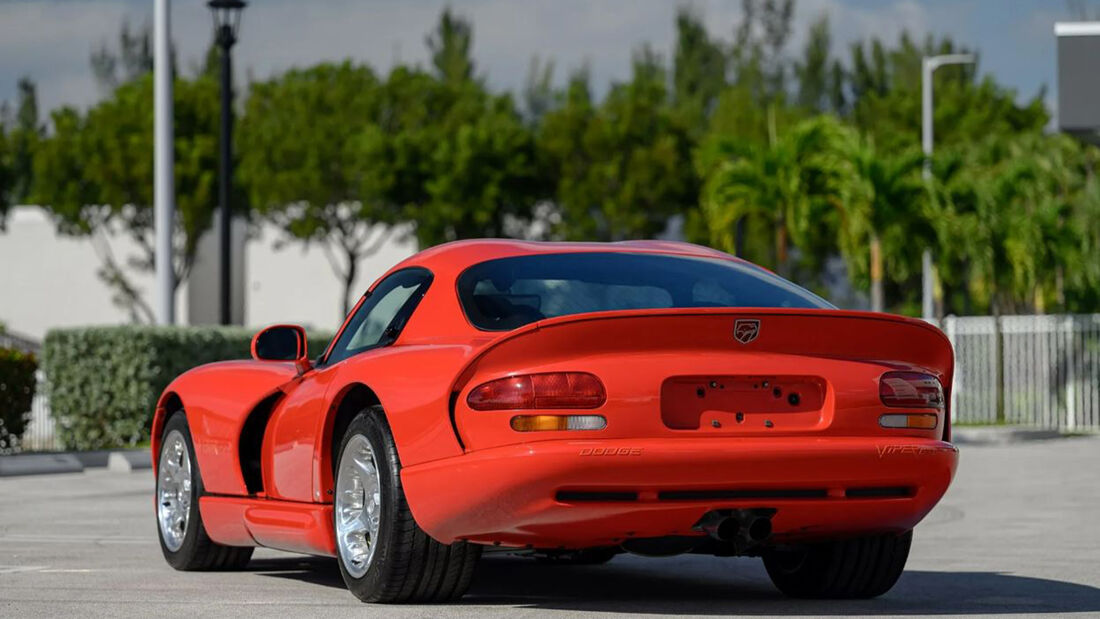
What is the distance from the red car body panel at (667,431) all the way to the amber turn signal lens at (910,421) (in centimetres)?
3

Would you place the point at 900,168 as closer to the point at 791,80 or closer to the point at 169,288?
the point at 169,288

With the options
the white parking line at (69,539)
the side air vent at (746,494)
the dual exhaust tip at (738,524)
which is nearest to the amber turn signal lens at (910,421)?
the side air vent at (746,494)

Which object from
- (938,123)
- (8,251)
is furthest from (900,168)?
→ (8,251)

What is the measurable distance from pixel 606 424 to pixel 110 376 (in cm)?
1599

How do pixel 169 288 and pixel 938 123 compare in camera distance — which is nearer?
pixel 169 288

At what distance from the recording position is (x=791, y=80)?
85562 millimetres

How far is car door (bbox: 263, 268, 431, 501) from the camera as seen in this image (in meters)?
7.47

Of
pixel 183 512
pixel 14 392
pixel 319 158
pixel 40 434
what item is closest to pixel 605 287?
pixel 183 512

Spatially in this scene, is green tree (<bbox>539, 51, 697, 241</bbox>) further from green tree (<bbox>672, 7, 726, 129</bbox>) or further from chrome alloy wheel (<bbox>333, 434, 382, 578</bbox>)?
chrome alloy wheel (<bbox>333, 434, 382, 578</bbox>)

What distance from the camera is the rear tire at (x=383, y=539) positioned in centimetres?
687

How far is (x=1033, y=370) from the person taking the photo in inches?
1341

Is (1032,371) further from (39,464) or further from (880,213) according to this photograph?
(39,464)

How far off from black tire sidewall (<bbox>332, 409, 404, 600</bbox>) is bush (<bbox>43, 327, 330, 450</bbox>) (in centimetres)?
1454

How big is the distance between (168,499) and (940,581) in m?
3.65
